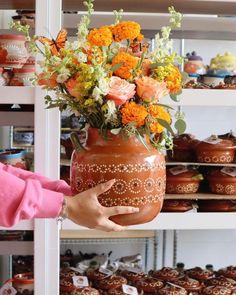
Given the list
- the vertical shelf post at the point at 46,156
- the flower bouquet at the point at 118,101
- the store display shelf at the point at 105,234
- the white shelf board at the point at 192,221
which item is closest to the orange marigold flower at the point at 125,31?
the flower bouquet at the point at 118,101

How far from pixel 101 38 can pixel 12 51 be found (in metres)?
0.79

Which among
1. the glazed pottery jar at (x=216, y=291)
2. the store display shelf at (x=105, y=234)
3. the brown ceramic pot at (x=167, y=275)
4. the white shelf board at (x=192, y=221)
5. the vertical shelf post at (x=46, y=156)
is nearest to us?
the vertical shelf post at (x=46, y=156)

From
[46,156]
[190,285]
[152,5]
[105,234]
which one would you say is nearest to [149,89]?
[46,156]

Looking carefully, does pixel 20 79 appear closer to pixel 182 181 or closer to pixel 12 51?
pixel 12 51

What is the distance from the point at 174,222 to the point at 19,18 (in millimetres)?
973

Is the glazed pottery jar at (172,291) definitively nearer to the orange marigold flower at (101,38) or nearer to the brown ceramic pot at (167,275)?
the brown ceramic pot at (167,275)

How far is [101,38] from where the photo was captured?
1.20 m

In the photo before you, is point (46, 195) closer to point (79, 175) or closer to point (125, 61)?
point (79, 175)

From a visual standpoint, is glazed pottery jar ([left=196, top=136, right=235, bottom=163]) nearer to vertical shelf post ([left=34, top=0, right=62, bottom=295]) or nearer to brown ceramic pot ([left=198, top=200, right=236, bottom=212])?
brown ceramic pot ([left=198, top=200, right=236, bottom=212])

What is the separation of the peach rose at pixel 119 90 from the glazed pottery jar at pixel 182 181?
89 centimetres

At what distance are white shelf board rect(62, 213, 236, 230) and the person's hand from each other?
737 millimetres

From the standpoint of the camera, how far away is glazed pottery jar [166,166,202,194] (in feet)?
6.74

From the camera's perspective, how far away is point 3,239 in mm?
2164

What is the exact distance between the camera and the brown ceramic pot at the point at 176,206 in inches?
79.0
